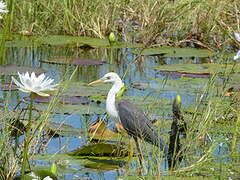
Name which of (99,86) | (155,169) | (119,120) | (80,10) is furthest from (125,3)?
(155,169)

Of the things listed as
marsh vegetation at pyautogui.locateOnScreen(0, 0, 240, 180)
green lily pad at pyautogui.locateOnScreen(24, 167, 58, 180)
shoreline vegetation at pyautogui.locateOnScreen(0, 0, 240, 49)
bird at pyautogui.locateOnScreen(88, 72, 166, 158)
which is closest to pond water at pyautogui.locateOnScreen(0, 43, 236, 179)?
marsh vegetation at pyautogui.locateOnScreen(0, 0, 240, 180)

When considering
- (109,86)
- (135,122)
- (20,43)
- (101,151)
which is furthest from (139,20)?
(101,151)

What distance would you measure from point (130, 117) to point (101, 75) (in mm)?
2177

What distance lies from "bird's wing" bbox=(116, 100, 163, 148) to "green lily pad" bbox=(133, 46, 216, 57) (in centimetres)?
293

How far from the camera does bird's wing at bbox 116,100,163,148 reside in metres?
4.11

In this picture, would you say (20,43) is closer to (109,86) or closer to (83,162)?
(109,86)

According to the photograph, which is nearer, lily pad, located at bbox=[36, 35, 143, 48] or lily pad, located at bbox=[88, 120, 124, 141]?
lily pad, located at bbox=[88, 120, 124, 141]

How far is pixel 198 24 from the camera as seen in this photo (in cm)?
841

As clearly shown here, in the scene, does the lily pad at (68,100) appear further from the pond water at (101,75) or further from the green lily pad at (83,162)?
the green lily pad at (83,162)

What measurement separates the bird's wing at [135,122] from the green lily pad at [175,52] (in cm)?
293

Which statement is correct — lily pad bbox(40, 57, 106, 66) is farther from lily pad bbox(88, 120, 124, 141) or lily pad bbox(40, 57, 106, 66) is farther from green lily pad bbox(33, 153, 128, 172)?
green lily pad bbox(33, 153, 128, 172)

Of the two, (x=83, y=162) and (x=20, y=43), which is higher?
(x=20, y=43)

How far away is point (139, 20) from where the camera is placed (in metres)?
8.65

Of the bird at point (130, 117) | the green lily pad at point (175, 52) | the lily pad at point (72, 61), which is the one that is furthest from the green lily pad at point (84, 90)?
the green lily pad at point (175, 52)
